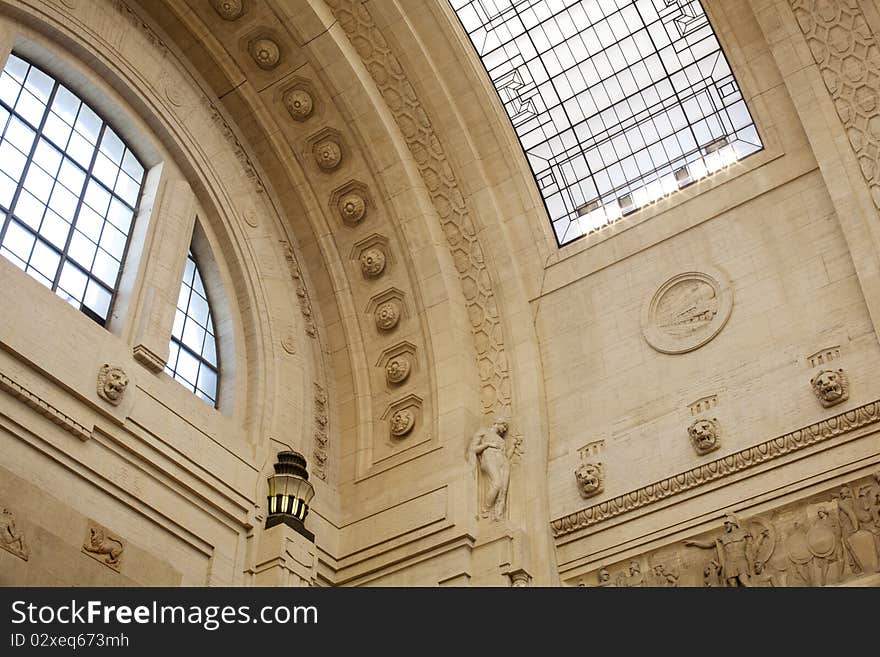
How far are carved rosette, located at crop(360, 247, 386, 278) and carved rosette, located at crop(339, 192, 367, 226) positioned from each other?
55 centimetres

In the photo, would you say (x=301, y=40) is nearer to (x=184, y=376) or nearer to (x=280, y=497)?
(x=184, y=376)

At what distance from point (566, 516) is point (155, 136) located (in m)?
8.00

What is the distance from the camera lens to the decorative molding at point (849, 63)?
52.6ft

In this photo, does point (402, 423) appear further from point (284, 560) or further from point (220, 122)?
point (220, 122)

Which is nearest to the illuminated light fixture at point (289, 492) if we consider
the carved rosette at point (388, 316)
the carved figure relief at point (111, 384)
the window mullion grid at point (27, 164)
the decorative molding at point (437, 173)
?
the carved figure relief at point (111, 384)

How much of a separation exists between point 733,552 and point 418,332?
20.5 feet

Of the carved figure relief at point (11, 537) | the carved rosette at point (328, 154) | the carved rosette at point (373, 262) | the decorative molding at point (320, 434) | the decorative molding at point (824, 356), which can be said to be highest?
the carved rosette at point (328, 154)

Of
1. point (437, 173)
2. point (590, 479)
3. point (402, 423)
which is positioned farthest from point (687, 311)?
point (437, 173)

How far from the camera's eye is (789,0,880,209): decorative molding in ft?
52.6

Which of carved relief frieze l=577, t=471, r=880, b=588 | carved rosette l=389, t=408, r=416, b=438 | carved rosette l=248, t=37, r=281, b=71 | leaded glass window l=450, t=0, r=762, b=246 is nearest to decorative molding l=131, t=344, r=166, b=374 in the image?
carved rosette l=389, t=408, r=416, b=438

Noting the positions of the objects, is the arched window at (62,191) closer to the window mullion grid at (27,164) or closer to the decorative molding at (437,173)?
the window mullion grid at (27,164)

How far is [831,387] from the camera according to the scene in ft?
47.1

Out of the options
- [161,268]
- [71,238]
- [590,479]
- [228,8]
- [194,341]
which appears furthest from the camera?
[228,8]

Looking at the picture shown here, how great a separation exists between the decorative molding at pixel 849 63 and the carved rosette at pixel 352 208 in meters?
7.06
